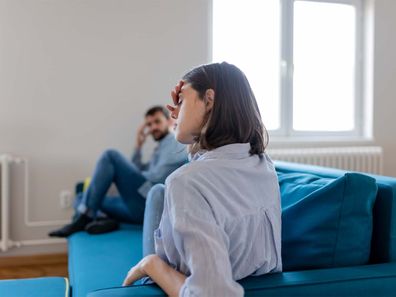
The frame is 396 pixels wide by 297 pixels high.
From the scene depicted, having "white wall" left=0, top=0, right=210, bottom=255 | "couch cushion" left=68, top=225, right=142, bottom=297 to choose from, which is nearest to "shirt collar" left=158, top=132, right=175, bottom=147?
"white wall" left=0, top=0, right=210, bottom=255

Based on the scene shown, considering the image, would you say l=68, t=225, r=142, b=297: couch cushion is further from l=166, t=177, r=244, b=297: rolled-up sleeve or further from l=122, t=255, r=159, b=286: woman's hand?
l=166, t=177, r=244, b=297: rolled-up sleeve

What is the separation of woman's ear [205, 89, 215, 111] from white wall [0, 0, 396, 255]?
2.13 m

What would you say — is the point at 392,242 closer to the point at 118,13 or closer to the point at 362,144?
the point at 118,13

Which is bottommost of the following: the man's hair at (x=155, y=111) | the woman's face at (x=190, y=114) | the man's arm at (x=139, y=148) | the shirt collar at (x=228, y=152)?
the man's arm at (x=139, y=148)

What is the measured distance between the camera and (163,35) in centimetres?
306

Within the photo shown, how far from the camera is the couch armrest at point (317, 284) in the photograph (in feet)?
2.92

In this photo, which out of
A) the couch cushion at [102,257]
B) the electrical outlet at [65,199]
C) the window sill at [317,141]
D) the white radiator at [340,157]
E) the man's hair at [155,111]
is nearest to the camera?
the couch cushion at [102,257]

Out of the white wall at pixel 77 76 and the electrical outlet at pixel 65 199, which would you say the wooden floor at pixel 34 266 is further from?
the electrical outlet at pixel 65 199

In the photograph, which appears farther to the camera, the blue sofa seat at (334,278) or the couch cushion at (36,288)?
the couch cushion at (36,288)

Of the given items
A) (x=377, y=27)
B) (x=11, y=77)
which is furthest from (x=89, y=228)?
(x=377, y=27)

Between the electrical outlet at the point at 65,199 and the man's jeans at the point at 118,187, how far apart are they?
481 millimetres

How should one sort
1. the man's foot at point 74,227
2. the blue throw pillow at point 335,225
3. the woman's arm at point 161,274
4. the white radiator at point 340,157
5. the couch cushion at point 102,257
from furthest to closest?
the white radiator at point 340,157 < the man's foot at point 74,227 < the couch cushion at point 102,257 < the blue throw pillow at point 335,225 < the woman's arm at point 161,274

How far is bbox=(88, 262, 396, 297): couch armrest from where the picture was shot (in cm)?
89

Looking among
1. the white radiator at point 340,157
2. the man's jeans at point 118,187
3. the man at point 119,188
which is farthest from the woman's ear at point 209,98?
the white radiator at point 340,157
